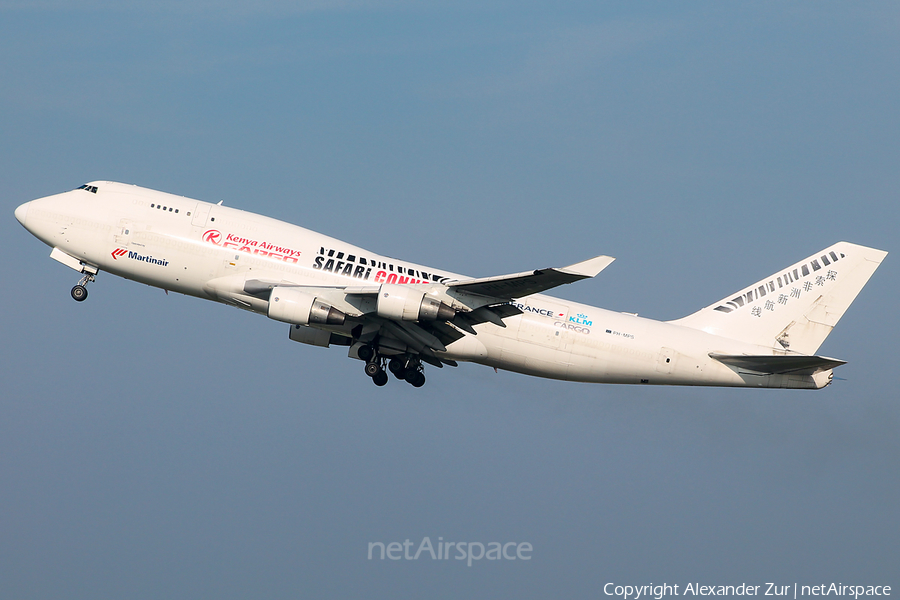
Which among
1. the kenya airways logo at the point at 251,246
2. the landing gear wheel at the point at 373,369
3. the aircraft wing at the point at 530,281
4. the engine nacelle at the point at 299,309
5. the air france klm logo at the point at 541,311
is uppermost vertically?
the kenya airways logo at the point at 251,246

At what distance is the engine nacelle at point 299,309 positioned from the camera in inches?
1310

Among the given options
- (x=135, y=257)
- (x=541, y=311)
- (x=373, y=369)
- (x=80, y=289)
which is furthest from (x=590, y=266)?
(x=80, y=289)

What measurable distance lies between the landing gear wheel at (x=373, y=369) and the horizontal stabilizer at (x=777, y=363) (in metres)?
12.9

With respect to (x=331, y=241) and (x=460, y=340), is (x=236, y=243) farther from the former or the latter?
(x=460, y=340)

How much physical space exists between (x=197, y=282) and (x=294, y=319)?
4758 mm

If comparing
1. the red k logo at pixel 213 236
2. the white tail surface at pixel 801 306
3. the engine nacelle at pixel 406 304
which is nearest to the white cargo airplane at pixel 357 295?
the red k logo at pixel 213 236

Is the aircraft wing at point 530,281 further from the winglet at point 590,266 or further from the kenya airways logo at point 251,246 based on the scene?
the kenya airways logo at point 251,246

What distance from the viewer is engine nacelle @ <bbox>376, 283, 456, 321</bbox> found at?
32.5 m

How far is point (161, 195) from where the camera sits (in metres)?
36.8

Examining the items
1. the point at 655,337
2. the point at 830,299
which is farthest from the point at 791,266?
the point at 655,337

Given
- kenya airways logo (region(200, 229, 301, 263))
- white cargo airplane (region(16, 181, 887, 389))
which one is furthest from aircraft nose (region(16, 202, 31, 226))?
kenya airways logo (region(200, 229, 301, 263))

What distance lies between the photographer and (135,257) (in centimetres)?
3588

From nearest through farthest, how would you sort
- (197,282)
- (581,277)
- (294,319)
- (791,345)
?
(581,277), (294,319), (197,282), (791,345)

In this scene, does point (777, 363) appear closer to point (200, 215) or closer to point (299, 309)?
point (299, 309)
